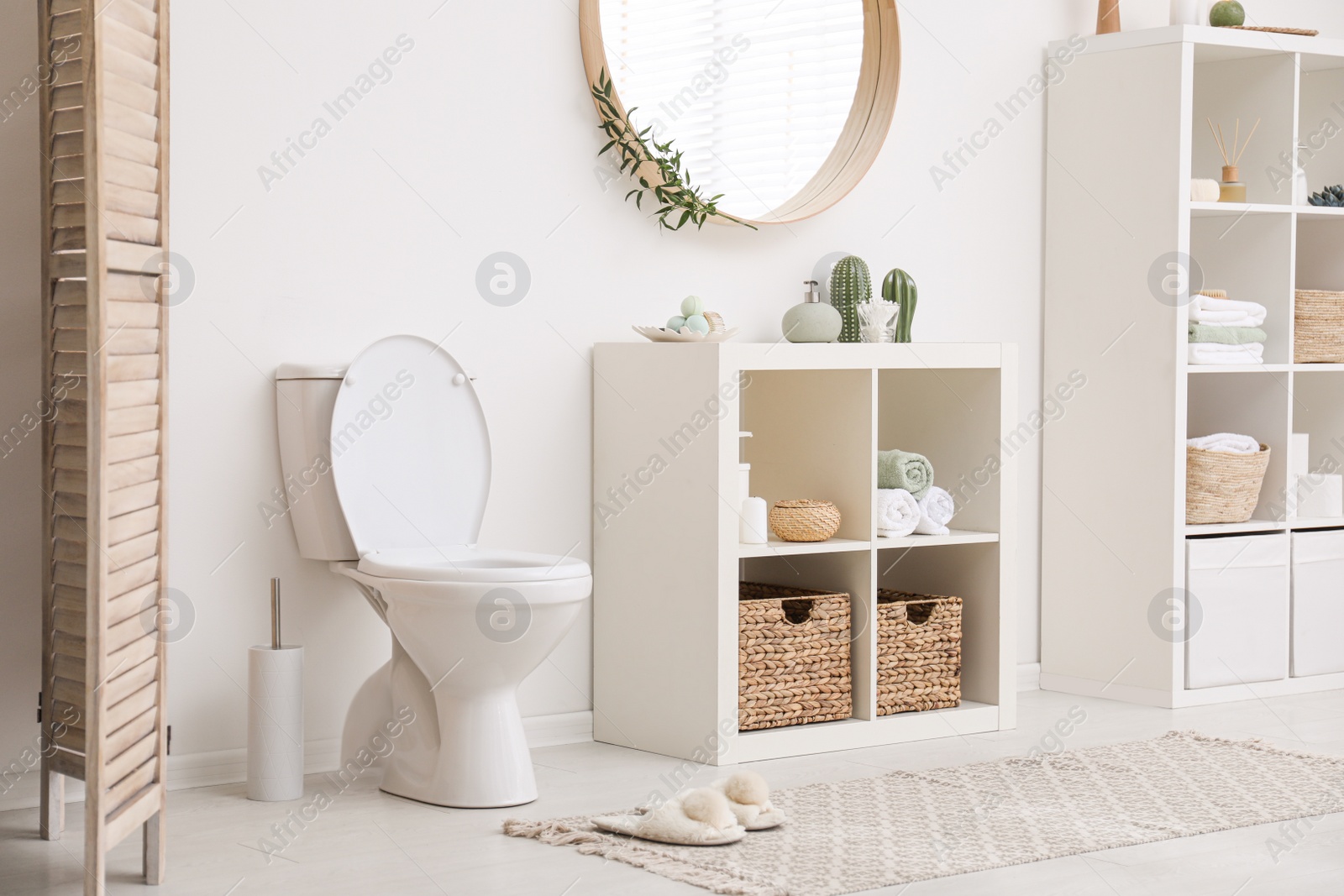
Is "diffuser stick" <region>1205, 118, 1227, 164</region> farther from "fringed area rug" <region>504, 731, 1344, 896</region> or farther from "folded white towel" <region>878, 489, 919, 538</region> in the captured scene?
"fringed area rug" <region>504, 731, 1344, 896</region>

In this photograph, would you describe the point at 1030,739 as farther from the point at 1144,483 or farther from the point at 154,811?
the point at 154,811

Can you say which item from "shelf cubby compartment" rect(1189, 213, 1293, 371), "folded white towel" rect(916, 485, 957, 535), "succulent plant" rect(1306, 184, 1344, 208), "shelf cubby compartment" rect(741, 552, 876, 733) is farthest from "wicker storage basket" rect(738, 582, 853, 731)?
"succulent plant" rect(1306, 184, 1344, 208)

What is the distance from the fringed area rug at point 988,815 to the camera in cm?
217

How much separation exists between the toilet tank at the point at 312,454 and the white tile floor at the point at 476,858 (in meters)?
0.47

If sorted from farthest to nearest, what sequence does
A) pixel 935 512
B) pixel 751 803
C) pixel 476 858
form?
pixel 935 512 < pixel 751 803 < pixel 476 858

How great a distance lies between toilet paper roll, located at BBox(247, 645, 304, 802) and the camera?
2568mm

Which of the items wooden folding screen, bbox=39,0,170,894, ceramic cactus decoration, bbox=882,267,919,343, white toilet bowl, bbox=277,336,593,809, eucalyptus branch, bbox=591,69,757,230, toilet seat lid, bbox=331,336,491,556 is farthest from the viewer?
ceramic cactus decoration, bbox=882,267,919,343

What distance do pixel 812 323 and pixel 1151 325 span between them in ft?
3.09

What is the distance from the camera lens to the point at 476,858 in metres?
2.22

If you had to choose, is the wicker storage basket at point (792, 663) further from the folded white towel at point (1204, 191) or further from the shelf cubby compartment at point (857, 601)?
the folded white towel at point (1204, 191)

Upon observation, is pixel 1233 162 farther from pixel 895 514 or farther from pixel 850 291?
pixel 895 514

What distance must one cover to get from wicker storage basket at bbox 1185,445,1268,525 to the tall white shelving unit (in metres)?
0.04

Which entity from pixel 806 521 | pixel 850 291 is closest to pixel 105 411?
pixel 806 521

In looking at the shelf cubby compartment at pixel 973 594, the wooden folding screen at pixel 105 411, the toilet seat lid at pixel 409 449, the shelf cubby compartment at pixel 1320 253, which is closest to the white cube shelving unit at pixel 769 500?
the shelf cubby compartment at pixel 973 594
